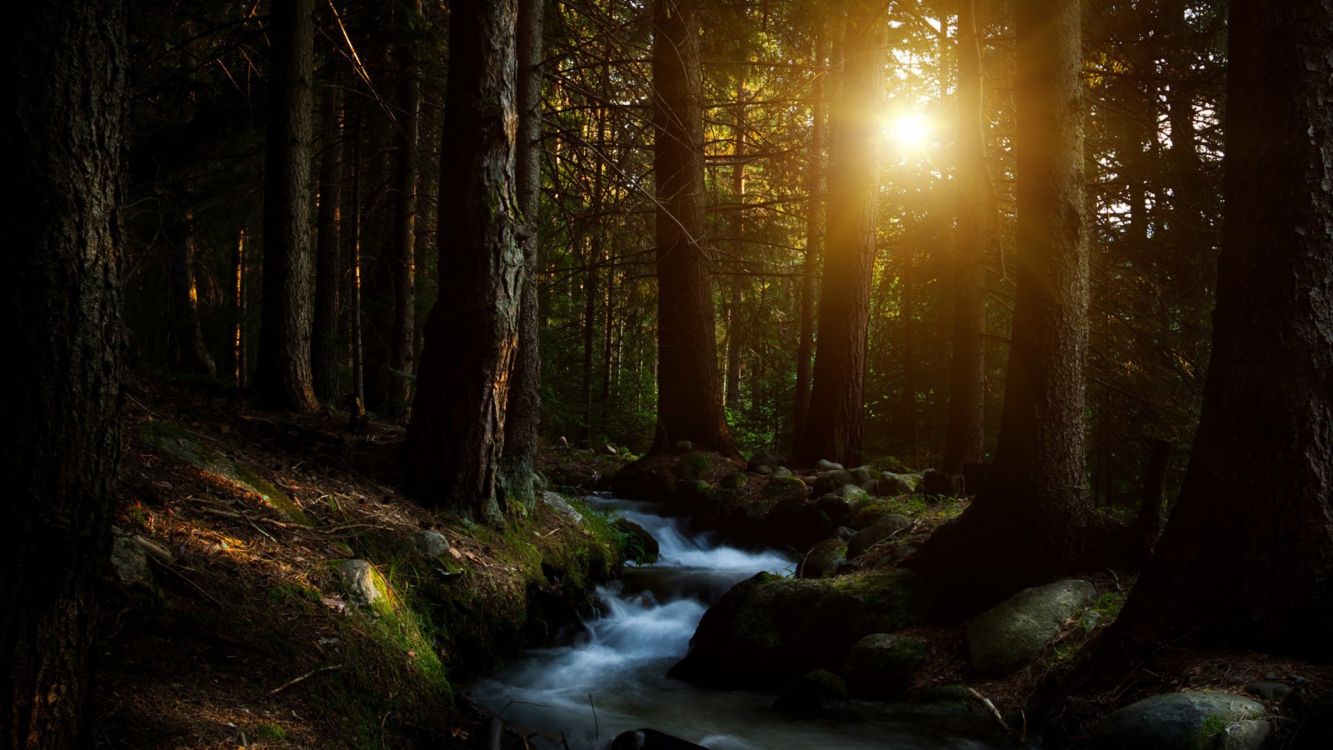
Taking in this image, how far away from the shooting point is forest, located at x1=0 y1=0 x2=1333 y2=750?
2496 millimetres

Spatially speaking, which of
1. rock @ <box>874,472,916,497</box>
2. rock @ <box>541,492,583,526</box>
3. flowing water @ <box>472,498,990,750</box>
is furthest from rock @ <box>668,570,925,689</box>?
rock @ <box>874,472,916,497</box>

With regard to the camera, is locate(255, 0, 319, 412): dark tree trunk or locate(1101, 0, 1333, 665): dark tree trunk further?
locate(255, 0, 319, 412): dark tree trunk

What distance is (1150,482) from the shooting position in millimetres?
5766

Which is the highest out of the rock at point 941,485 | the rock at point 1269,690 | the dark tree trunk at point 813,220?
the dark tree trunk at point 813,220

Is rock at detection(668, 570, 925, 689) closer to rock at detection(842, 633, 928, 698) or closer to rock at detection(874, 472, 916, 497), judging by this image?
rock at detection(842, 633, 928, 698)

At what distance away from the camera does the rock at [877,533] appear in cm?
775

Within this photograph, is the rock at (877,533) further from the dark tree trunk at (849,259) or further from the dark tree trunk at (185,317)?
the dark tree trunk at (185,317)

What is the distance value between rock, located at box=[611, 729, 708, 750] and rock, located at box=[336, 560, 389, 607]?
1.59m

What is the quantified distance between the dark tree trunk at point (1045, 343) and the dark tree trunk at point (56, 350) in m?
5.35

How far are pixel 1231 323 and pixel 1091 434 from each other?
33.0 feet

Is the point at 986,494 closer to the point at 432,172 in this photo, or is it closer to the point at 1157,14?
the point at 1157,14

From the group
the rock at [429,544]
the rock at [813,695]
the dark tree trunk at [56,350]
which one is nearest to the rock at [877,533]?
the rock at [813,695]

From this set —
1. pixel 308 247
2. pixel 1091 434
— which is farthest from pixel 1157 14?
pixel 308 247

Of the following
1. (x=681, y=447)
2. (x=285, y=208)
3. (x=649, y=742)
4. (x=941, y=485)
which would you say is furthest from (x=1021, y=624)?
(x=285, y=208)
